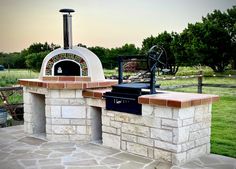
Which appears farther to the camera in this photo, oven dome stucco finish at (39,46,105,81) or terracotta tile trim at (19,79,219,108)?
oven dome stucco finish at (39,46,105,81)

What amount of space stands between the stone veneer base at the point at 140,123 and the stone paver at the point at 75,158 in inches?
7.2

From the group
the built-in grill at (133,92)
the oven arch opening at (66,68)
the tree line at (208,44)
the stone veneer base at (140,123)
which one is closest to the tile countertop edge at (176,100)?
the stone veneer base at (140,123)

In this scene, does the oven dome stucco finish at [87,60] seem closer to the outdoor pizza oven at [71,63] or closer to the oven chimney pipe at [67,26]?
the outdoor pizza oven at [71,63]

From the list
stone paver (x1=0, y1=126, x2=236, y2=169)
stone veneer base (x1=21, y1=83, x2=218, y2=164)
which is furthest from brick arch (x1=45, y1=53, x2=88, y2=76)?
stone paver (x1=0, y1=126, x2=236, y2=169)

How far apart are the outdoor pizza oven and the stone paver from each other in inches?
58.4

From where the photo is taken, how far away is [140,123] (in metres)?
5.06

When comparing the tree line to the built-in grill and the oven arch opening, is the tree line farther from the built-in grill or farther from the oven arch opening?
the built-in grill

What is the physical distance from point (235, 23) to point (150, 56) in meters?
30.1

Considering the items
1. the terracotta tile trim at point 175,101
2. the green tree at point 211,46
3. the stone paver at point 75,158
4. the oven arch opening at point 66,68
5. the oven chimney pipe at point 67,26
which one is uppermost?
the green tree at point 211,46

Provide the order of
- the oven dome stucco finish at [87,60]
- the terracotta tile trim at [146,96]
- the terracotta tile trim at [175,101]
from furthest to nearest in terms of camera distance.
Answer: the oven dome stucco finish at [87,60] → the terracotta tile trim at [146,96] → the terracotta tile trim at [175,101]

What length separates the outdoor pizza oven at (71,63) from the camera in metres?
6.34

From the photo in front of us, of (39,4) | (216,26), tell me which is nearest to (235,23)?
(216,26)

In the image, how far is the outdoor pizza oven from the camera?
634 cm

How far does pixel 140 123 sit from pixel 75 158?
4.15ft
